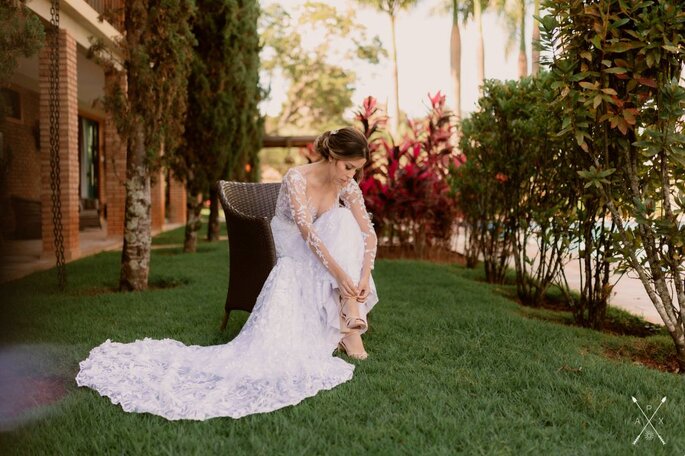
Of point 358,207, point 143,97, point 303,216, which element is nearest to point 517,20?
point 143,97

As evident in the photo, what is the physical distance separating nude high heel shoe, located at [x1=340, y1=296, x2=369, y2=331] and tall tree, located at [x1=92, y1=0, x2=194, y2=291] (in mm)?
3209

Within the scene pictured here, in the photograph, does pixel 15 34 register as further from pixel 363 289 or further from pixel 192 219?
pixel 192 219

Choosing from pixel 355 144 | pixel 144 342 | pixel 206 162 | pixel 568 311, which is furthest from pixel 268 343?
pixel 206 162

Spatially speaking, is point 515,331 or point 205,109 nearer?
point 515,331

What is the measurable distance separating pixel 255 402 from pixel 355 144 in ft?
5.22

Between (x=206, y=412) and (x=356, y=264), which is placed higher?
(x=356, y=264)

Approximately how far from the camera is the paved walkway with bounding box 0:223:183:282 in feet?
2.09

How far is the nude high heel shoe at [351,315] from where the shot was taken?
11.1 feet

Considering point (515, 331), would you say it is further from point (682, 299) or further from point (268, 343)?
point (268, 343)

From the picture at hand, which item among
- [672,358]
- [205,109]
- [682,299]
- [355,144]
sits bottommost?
[672,358]

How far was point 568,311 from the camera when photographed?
5.35m

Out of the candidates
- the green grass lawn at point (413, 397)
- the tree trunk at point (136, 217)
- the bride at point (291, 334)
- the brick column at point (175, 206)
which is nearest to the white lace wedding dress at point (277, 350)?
A: the bride at point (291, 334)

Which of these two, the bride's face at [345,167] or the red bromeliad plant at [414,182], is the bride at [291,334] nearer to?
the bride's face at [345,167]
